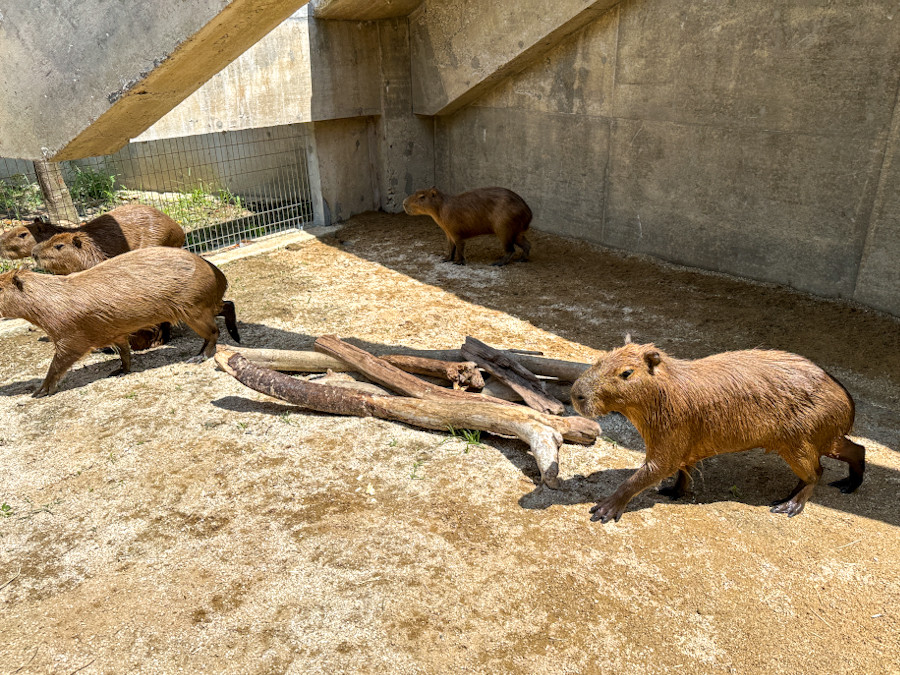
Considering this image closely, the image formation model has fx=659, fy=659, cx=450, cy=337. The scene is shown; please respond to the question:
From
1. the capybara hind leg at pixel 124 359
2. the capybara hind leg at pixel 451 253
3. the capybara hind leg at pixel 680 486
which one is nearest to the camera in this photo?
the capybara hind leg at pixel 680 486

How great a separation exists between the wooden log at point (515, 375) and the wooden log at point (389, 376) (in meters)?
0.23

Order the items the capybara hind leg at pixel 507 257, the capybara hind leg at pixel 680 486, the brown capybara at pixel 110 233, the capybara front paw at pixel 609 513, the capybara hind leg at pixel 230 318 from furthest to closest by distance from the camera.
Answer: the capybara hind leg at pixel 507 257
the brown capybara at pixel 110 233
the capybara hind leg at pixel 230 318
the capybara hind leg at pixel 680 486
the capybara front paw at pixel 609 513

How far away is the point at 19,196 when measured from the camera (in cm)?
941

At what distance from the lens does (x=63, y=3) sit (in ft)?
14.9

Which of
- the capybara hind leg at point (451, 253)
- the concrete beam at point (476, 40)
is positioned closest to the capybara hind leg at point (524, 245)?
the capybara hind leg at point (451, 253)

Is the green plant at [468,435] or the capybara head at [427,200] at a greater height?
the capybara head at [427,200]

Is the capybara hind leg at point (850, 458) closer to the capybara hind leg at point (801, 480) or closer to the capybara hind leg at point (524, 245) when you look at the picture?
the capybara hind leg at point (801, 480)

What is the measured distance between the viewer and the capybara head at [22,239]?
6316 mm

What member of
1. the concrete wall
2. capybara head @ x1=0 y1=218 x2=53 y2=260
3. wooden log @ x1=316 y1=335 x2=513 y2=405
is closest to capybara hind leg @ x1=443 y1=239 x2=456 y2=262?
the concrete wall

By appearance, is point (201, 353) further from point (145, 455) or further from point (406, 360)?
point (406, 360)

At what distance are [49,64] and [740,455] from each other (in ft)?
18.0

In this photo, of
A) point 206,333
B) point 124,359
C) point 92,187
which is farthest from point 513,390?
point 92,187

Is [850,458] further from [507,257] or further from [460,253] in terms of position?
[460,253]

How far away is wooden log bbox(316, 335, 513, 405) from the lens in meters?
4.61
